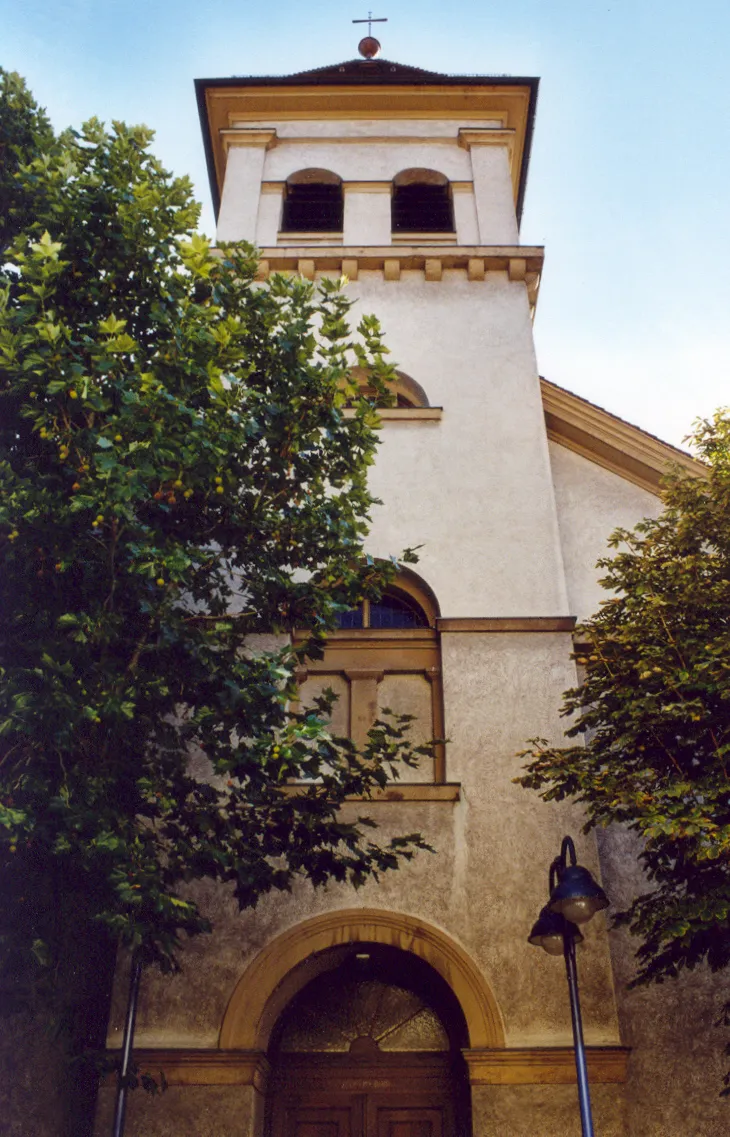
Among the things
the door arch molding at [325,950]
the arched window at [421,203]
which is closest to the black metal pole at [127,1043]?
the door arch molding at [325,950]

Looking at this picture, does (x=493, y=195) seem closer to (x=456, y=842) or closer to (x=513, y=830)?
(x=513, y=830)

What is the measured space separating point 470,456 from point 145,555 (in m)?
6.46

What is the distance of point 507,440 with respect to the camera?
1244 centimetres

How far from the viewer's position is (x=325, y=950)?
9.17m

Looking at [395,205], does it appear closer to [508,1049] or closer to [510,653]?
[510,653]

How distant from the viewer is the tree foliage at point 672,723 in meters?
6.99

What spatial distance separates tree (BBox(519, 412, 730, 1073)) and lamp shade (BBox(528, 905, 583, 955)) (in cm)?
40

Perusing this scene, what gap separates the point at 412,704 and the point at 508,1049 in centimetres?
343

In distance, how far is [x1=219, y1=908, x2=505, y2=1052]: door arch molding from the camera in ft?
28.3

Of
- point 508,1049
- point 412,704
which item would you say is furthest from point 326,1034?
point 412,704

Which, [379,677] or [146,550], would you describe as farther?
[379,677]

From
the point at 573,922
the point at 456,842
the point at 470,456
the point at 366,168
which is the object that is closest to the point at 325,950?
the point at 456,842

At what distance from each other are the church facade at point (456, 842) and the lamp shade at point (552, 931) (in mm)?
1408

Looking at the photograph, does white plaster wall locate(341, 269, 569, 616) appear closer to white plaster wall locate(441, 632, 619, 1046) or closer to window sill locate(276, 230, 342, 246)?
white plaster wall locate(441, 632, 619, 1046)
